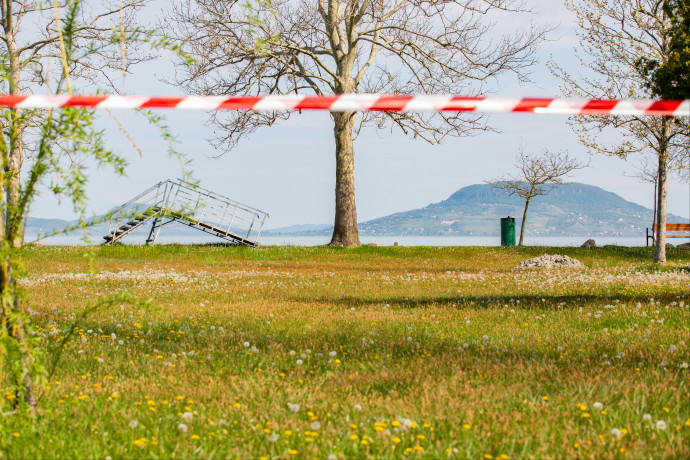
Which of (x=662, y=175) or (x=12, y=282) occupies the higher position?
(x=662, y=175)

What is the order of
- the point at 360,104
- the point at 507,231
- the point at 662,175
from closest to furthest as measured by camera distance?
the point at 360,104, the point at 662,175, the point at 507,231

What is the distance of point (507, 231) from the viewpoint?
33.6m

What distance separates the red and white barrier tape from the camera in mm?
4242

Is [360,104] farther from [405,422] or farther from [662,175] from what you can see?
[662,175]

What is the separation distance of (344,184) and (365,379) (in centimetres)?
2335

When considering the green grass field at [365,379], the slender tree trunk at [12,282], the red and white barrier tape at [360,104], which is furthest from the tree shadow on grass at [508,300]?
the slender tree trunk at [12,282]

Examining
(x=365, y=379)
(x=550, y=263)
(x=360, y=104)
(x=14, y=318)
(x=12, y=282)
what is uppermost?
(x=360, y=104)

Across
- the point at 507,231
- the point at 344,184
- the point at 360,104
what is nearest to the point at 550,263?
the point at 344,184

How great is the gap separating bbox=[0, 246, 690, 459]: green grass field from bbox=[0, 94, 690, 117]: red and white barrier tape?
118 centimetres

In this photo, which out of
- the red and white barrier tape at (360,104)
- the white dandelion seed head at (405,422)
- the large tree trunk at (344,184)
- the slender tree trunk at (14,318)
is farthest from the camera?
the large tree trunk at (344,184)

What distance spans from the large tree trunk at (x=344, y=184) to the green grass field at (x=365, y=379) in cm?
1729

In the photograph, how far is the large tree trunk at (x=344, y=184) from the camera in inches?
1094

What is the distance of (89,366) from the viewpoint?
218 inches

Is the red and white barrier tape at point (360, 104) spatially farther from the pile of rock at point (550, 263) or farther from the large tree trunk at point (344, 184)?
the large tree trunk at point (344, 184)
